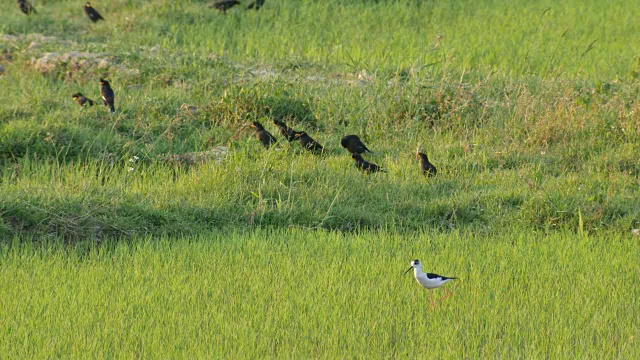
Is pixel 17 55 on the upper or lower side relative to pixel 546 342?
lower

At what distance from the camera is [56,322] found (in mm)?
5012

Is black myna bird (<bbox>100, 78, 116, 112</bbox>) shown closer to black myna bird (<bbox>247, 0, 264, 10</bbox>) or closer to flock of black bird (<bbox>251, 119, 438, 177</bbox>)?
flock of black bird (<bbox>251, 119, 438, 177</bbox>)

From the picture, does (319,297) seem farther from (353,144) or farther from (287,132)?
(287,132)

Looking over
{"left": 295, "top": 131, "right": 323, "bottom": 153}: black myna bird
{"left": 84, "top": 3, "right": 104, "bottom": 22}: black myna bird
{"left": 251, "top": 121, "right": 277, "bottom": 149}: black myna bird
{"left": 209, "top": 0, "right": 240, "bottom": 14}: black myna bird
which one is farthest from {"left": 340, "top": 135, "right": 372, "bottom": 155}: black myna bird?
{"left": 84, "top": 3, "right": 104, "bottom": 22}: black myna bird

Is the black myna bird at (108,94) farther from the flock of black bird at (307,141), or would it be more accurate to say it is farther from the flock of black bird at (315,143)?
the flock of black bird at (315,143)

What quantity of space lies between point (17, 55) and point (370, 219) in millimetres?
6527

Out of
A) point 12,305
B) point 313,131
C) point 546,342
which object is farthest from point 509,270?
point 313,131

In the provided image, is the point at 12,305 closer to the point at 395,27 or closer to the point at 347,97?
the point at 347,97

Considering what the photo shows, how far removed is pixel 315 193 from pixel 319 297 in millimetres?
2232

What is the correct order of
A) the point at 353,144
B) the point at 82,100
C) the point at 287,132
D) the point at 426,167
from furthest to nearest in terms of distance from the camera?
1. the point at 82,100
2. the point at 287,132
3. the point at 353,144
4. the point at 426,167

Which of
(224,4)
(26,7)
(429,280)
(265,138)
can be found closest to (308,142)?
(265,138)

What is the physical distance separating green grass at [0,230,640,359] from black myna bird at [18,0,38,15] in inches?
334

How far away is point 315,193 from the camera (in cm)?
759

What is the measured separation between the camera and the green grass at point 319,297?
4.75 meters
